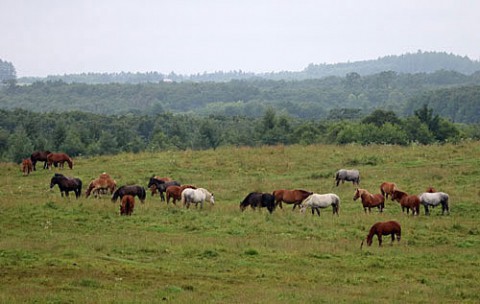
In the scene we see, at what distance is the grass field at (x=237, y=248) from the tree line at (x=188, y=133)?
2777 centimetres

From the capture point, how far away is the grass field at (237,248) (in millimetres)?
14656

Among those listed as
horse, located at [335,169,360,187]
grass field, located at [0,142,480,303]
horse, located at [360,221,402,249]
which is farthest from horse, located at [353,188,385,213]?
horse, located at [335,169,360,187]

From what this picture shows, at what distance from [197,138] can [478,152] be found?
5406cm

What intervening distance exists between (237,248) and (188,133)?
83285mm

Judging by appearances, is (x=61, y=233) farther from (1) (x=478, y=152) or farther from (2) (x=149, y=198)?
(1) (x=478, y=152)

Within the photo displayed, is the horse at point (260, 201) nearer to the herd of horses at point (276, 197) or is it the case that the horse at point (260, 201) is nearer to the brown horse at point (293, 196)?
the herd of horses at point (276, 197)

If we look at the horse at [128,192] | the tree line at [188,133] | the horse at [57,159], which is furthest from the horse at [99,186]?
the tree line at [188,133]

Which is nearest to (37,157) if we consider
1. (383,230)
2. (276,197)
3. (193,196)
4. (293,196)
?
(193,196)

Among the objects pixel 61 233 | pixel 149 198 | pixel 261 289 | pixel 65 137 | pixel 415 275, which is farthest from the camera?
pixel 65 137

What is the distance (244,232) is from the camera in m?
22.6

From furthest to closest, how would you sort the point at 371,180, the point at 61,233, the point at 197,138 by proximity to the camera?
the point at 197,138
the point at 371,180
the point at 61,233

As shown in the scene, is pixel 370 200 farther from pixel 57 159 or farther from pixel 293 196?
pixel 57 159

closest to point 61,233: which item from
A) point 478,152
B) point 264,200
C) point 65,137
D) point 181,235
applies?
point 181,235

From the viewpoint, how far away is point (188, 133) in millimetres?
102375
